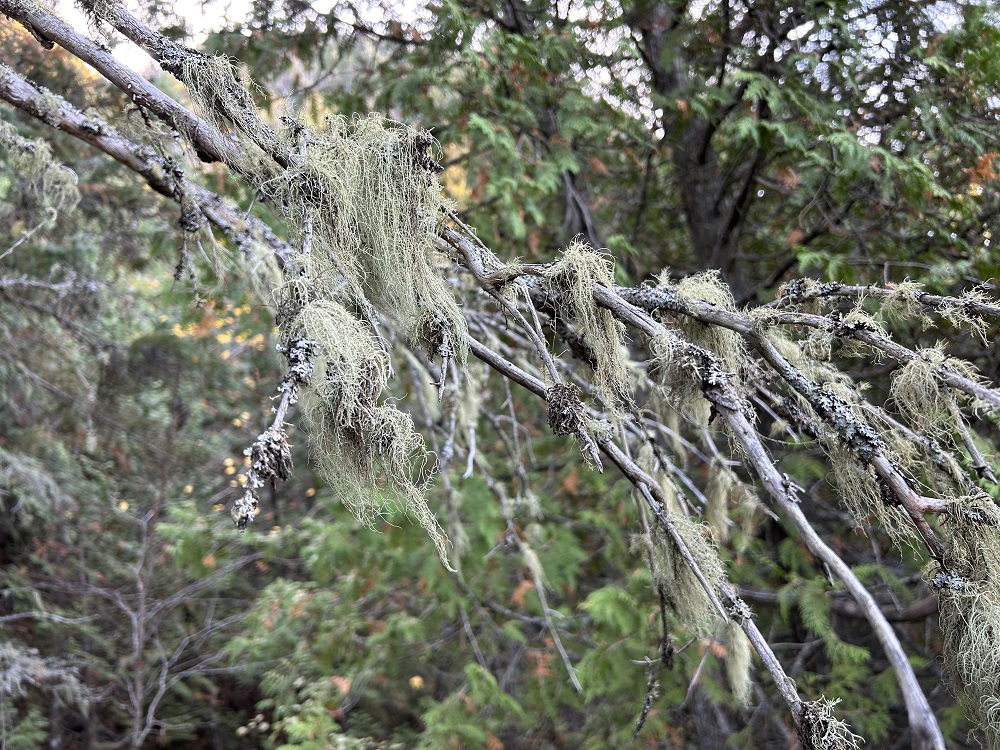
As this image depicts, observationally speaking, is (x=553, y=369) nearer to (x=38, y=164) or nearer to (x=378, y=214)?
(x=378, y=214)

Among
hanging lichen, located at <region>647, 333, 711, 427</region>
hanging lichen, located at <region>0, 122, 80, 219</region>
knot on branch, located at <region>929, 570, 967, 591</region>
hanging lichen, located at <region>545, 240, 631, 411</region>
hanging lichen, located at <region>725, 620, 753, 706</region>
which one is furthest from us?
hanging lichen, located at <region>0, 122, 80, 219</region>

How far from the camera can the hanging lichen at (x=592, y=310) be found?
72.1 inches

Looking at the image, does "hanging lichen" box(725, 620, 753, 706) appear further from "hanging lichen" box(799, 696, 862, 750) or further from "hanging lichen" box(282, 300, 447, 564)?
"hanging lichen" box(282, 300, 447, 564)

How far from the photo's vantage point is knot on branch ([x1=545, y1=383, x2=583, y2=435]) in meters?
1.65

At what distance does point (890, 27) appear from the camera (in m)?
4.08

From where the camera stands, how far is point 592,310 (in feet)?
6.12

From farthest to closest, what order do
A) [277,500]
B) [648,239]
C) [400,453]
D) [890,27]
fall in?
[277,500] → [648,239] → [890,27] → [400,453]

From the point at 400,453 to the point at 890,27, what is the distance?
4.04m

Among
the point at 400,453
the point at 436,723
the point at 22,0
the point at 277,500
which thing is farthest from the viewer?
the point at 277,500

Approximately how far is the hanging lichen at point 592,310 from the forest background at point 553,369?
0.4 inches

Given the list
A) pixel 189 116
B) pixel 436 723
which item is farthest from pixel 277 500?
pixel 189 116

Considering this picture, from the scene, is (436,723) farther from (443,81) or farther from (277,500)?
Result: (277,500)

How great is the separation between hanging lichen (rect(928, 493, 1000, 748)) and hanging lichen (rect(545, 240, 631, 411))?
2.54 ft

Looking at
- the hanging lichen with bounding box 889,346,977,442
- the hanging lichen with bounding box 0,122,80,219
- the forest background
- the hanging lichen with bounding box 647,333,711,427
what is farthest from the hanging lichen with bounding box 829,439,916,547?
the hanging lichen with bounding box 0,122,80,219
